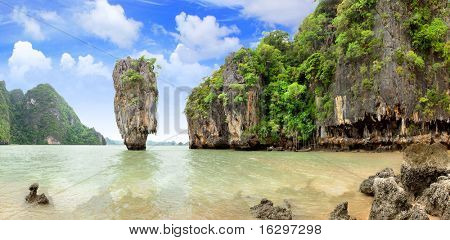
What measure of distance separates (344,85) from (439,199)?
2066 cm

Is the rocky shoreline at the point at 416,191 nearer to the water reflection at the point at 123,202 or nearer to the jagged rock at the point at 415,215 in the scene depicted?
the jagged rock at the point at 415,215

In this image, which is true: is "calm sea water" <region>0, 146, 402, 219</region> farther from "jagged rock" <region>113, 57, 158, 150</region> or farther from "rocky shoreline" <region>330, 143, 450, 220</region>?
"jagged rock" <region>113, 57, 158, 150</region>

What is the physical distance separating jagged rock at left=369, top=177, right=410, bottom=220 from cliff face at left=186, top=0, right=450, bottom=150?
17597 mm

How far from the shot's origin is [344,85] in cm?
2538

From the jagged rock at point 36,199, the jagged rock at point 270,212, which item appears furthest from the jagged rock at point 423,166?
the jagged rock at point 36,199

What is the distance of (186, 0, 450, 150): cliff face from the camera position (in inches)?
847

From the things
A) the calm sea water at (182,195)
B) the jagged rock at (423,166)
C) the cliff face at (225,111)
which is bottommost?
the calm sea water at (182,195)

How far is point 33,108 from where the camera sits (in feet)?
298

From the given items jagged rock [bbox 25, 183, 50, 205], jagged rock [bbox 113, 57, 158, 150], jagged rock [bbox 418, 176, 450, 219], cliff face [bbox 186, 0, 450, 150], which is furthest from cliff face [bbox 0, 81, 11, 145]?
jagged rock [bbox 418, 176, 450, 219]

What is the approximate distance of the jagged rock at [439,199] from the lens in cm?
566

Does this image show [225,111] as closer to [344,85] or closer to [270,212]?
[344,85]

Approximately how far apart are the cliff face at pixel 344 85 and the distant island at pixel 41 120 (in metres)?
65.5
